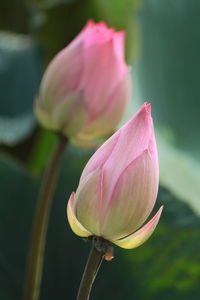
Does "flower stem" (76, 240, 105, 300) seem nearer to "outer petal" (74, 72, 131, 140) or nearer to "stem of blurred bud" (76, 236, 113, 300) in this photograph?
"stem of blurred bud" (76, 236, 113, 300)

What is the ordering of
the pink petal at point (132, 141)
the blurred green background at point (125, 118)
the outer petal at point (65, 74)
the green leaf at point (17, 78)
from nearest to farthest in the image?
the pink petal at point (132, 141) → the outer petal at point (65, 74) → the blurred green background at point (125, 118) → the green leaf at point (17, 78)

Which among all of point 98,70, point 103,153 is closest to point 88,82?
point 98,70

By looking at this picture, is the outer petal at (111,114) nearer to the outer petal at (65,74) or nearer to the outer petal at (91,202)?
the outer petal at (65,74)

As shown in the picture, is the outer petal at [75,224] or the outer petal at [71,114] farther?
the outer petal at [71,114]

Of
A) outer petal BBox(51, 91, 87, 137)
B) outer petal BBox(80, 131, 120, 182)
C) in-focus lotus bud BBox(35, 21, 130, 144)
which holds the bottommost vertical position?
outer petal BBox(80, 131, 120, 182)

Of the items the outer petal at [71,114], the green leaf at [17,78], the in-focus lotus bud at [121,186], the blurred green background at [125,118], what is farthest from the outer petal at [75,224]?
the green leaf at [17,78]

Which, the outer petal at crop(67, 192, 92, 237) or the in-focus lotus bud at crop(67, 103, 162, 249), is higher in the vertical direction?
the in-focus lotus bud at crop(67, 103, 162, 249)

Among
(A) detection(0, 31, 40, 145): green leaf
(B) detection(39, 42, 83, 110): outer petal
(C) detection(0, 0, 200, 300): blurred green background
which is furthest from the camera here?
(A) detection(0, 31, 40, 145): green leaf

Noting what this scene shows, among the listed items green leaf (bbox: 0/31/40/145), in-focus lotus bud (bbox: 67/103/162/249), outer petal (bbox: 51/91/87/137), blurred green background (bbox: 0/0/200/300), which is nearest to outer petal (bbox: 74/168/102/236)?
in-focus lotus bud (bbox: 67/103/162/249)
